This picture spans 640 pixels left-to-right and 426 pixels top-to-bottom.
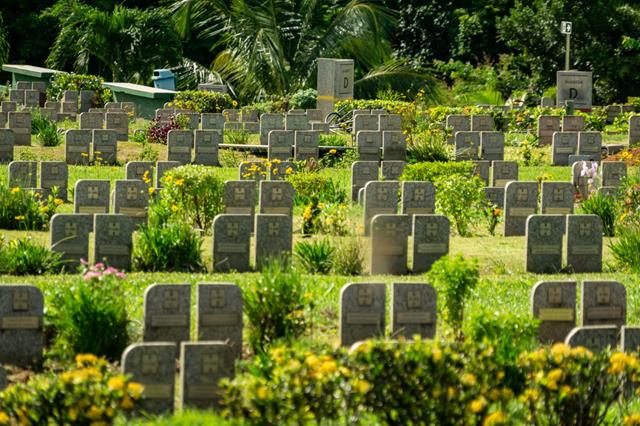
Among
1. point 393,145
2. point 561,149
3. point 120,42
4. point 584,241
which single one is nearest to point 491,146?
point 561,149

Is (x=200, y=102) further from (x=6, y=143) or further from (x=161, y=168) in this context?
(x=161, y=168)

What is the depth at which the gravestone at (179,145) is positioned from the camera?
25062 mm

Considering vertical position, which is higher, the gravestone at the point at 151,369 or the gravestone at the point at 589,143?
the gravestone at the point at 589,143

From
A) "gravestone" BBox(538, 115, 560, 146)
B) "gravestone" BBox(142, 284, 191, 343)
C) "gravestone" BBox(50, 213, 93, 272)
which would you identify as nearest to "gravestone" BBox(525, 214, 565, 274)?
"gravestone" BBox(50, 213, 93, 272)

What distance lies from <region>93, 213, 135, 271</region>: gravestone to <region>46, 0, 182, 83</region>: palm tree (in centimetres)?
2526

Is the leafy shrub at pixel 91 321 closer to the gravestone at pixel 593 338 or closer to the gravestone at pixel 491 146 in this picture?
the gravestone at pixel 593 338

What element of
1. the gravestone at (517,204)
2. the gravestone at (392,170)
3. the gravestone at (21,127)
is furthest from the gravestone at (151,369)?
the gravestone at (21,127)

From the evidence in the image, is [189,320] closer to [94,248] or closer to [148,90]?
[94,248]

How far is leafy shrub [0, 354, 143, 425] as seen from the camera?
982cm

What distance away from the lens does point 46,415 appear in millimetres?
9938

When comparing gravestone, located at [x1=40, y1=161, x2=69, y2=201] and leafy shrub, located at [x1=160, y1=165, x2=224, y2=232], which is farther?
gravestone, located at [x1=40, y1=161, x2=69, y2=201]

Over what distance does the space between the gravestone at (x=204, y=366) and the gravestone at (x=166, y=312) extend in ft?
5.21

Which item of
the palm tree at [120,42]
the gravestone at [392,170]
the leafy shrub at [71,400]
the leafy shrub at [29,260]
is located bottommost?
the leafy shrub at [71,400]

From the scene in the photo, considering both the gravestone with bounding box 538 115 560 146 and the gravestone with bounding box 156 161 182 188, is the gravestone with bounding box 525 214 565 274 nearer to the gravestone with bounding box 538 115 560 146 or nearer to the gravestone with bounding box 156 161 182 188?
the gravestone with bounding box 156 161 182 188
